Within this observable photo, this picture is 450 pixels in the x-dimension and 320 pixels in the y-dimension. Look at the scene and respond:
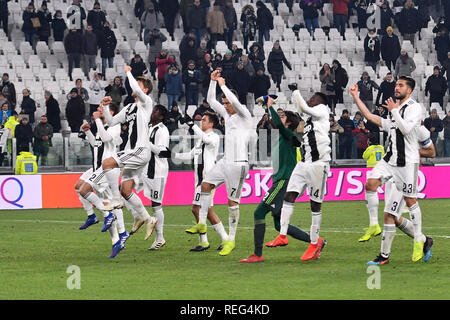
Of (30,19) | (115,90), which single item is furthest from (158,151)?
(30,19)

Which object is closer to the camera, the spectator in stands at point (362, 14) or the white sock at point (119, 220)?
the white sock at point (119, 220)

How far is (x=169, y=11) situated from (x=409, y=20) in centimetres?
909

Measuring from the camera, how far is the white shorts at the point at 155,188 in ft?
52.7

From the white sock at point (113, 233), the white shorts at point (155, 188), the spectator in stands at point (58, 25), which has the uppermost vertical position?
the spectator in stands at point (58, 25)

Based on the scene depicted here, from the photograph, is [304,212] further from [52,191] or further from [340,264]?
[340,264]

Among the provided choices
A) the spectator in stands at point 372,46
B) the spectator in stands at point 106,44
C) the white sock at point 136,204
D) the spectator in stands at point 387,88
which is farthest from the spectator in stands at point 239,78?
the white sock at point 136,204

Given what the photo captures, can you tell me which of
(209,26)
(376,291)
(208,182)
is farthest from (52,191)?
(376,291)

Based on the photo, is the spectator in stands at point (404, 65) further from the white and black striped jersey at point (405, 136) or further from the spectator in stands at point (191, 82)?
the white and black striped jersey at point (405, 136)

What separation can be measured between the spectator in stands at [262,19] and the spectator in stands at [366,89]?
4.16m

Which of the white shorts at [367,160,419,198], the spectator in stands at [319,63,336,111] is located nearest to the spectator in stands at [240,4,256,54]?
the spectator in stands at [319,63,336,111]

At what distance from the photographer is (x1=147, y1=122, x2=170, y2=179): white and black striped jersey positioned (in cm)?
1599

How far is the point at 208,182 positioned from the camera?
15133 millimetres

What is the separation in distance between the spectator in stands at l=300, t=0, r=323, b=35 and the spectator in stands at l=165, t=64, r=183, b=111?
7.43 m

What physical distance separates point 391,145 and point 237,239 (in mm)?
Result: 4640
